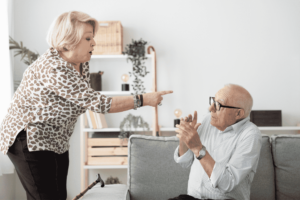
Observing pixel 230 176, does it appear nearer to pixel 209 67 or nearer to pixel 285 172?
pixel 285 172

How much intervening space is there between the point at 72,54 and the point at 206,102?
2068 mm

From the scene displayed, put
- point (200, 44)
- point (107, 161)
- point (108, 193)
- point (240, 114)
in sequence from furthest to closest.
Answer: point (200, 44), point (107, 161), point (108, 193), point (240, 114)

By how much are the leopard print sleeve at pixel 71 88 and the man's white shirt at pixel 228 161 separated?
0.54m

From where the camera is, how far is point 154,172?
177 centimetres

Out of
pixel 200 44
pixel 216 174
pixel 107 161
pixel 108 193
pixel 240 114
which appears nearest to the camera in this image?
pixel 216 174

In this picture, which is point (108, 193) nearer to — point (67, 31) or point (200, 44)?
point (67, 31)

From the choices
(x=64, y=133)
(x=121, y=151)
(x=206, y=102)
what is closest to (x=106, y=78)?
(x=121, y=151)

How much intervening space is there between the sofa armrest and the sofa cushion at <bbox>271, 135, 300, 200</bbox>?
97 cm

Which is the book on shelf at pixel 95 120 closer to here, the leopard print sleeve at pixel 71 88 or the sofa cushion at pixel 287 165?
the leopard print sleeve at pixel 71 88

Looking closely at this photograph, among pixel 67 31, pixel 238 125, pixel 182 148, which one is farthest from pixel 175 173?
pixel 67 31

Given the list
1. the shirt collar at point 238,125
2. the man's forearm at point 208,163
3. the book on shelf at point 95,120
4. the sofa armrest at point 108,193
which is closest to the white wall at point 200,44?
the book on shelf at point 95,120

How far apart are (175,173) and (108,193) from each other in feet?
1.44

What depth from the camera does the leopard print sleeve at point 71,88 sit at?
1324 millimetres

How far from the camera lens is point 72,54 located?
1.42m
